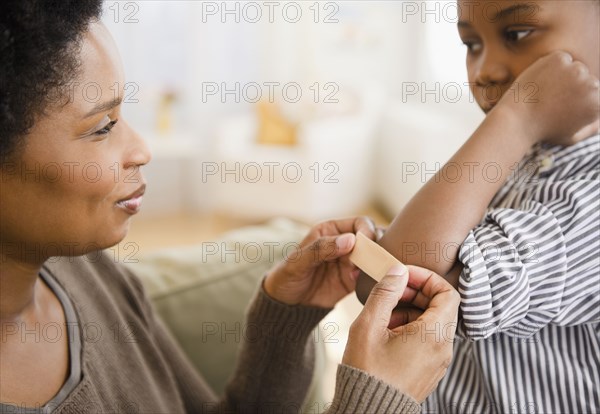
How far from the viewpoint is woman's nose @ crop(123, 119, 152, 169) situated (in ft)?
3.01

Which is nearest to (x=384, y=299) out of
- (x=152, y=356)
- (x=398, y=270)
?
(x=398, y=270)

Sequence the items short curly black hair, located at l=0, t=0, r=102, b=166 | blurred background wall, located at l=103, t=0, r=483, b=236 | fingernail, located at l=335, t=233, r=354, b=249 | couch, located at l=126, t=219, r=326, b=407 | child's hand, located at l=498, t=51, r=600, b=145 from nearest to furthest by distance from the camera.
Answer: short curly black hair, located at l=0, t=0, r=102, b=166 < child's hand, located at l=498, t=51, r=600, b=145 < fingernail, located at l=335, t=233, r=354, b=249 < couch, located at l=126, t=219, r=326, b=407 < blurred background wall, located at l=103, t=0, r=483, b=236

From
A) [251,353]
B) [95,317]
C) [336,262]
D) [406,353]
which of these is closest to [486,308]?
[406,353]

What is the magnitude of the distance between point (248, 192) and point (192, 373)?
9.87 ft

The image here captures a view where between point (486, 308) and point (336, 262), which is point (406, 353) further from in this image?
point (336, 262)

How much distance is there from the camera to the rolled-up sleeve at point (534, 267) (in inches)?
31.2

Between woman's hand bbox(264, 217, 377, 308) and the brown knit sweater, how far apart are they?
21 mm

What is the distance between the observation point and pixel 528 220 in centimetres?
83

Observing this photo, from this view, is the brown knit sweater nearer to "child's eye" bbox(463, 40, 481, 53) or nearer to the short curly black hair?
the short curly black hair

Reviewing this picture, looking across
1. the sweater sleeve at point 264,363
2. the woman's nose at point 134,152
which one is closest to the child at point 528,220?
the sweater sleeve at point 264,363

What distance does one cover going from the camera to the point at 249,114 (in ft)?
17.3

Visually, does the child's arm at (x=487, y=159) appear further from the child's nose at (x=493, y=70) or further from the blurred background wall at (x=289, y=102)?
the blurred background wall at (x=289, y=102)

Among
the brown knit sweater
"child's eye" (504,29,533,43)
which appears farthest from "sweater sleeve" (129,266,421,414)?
"child's eye" (504,29,533,43)

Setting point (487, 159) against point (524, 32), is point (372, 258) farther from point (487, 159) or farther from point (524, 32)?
point (524, 32)
